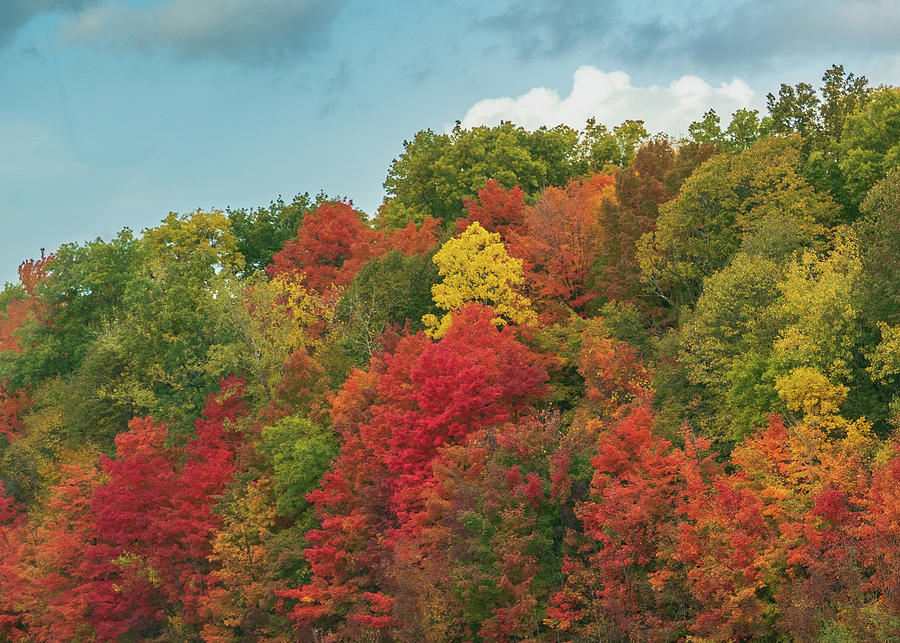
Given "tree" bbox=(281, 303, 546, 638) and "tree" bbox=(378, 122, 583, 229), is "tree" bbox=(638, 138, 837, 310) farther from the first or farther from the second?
"tree" bbox=(378, 122, 583, 229)

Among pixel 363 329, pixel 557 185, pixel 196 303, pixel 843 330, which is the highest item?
pixel 557 185

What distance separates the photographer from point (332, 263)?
263ft

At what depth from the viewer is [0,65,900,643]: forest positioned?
3466cm

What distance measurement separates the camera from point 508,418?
46.1 meters

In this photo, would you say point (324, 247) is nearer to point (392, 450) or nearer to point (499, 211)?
point (499, 211)

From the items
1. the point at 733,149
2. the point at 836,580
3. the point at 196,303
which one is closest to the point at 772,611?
the point at 836,580

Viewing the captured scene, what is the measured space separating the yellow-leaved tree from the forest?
25 centimetres

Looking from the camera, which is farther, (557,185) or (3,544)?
(557,185)

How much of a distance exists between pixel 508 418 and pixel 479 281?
13391 mm

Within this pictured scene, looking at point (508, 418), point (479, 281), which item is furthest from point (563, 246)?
point (508, 418)

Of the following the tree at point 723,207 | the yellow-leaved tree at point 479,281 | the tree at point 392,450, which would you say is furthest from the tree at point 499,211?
the tree at point 392,450

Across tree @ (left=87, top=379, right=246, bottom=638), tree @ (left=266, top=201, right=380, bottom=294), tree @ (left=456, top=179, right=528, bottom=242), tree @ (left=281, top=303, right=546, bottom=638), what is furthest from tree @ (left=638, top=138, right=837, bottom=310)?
tree @ (left=266, top=201, right=380, bottom=294)

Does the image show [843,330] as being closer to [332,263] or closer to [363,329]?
[363,329]

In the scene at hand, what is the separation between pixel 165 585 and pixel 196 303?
20988 millimetres
